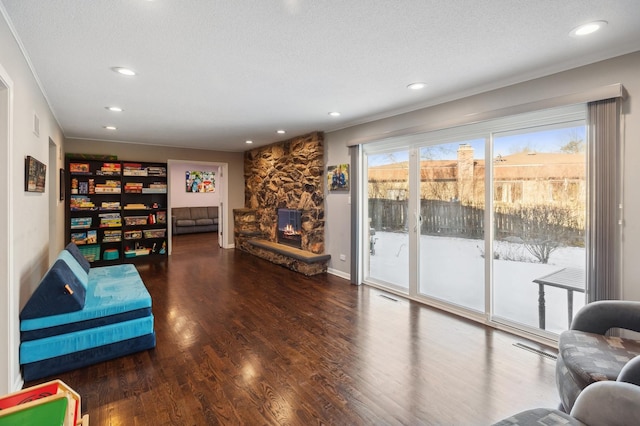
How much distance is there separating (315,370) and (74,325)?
1.90 meters

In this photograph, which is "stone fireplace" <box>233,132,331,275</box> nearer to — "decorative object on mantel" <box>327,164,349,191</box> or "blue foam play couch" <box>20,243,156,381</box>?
"decorative object on mantel" <box>327,164,349,191</box>

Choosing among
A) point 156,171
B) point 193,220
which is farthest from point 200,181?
point 156,171

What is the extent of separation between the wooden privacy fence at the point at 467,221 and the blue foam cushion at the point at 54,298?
3.50 metres

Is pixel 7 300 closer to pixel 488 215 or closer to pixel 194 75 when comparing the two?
pixel 194 75

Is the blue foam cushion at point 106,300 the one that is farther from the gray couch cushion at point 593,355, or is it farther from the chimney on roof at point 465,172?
the chimney on roof at point 465,172

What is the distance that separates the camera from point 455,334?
3.03 m

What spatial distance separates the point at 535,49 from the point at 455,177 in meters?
1.51

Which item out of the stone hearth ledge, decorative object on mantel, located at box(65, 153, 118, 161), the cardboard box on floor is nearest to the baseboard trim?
the stone hearth ledge

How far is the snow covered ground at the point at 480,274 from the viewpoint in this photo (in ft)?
9.35

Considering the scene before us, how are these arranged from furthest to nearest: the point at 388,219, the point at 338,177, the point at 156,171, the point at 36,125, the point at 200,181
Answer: the point at 200,181 → the point at 156,171 → the point at 338,177 → the point at 388,219 → the point at 36,125

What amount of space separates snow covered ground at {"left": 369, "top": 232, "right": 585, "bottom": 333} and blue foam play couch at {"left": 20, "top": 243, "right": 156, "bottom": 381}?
302cm

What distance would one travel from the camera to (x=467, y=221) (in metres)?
3.49

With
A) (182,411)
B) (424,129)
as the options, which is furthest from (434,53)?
(182,411)

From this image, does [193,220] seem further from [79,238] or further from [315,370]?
[315,370]
